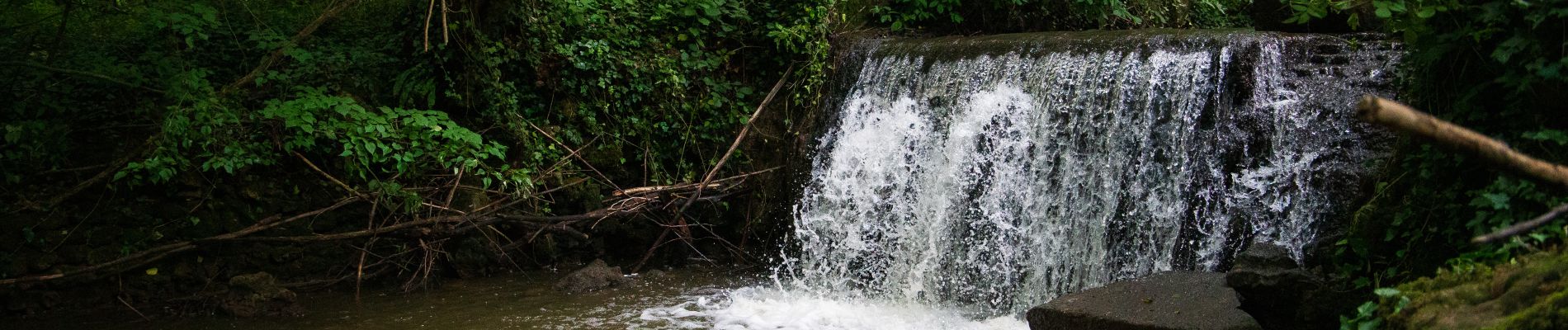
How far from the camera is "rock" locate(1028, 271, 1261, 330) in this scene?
157 inches

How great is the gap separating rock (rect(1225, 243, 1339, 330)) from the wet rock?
5.33 m

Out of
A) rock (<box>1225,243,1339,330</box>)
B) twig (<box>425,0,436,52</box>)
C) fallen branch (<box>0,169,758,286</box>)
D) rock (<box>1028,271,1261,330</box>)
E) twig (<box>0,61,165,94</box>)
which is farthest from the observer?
twig (<box>425,0,436,52</box>)

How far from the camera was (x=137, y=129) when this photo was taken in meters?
6.29

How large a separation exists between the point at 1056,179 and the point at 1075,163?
0.52 feet

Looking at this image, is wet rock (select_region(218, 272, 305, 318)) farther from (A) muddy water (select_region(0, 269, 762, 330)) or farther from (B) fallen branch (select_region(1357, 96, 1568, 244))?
(B) fallen branch (select_region(1357, 96, 1568, 244))

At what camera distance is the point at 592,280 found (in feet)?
21.9

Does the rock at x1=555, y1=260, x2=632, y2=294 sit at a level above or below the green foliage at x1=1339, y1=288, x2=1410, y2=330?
below

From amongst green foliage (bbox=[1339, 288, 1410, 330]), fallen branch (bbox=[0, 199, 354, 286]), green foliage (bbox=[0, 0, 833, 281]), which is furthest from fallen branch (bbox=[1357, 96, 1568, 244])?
fallen branch (bbox=[0, 199, 354, 286])

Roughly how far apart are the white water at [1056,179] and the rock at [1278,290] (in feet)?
3.26

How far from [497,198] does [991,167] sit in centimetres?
355

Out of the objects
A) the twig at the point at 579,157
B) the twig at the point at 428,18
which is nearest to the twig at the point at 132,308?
the twig at the point at 428,18

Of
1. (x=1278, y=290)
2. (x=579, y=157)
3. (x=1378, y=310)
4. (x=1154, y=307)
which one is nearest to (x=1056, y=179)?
(x=1154, y=307)

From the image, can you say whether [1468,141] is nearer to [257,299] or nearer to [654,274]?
[654,274]

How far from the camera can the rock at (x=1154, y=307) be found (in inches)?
157
